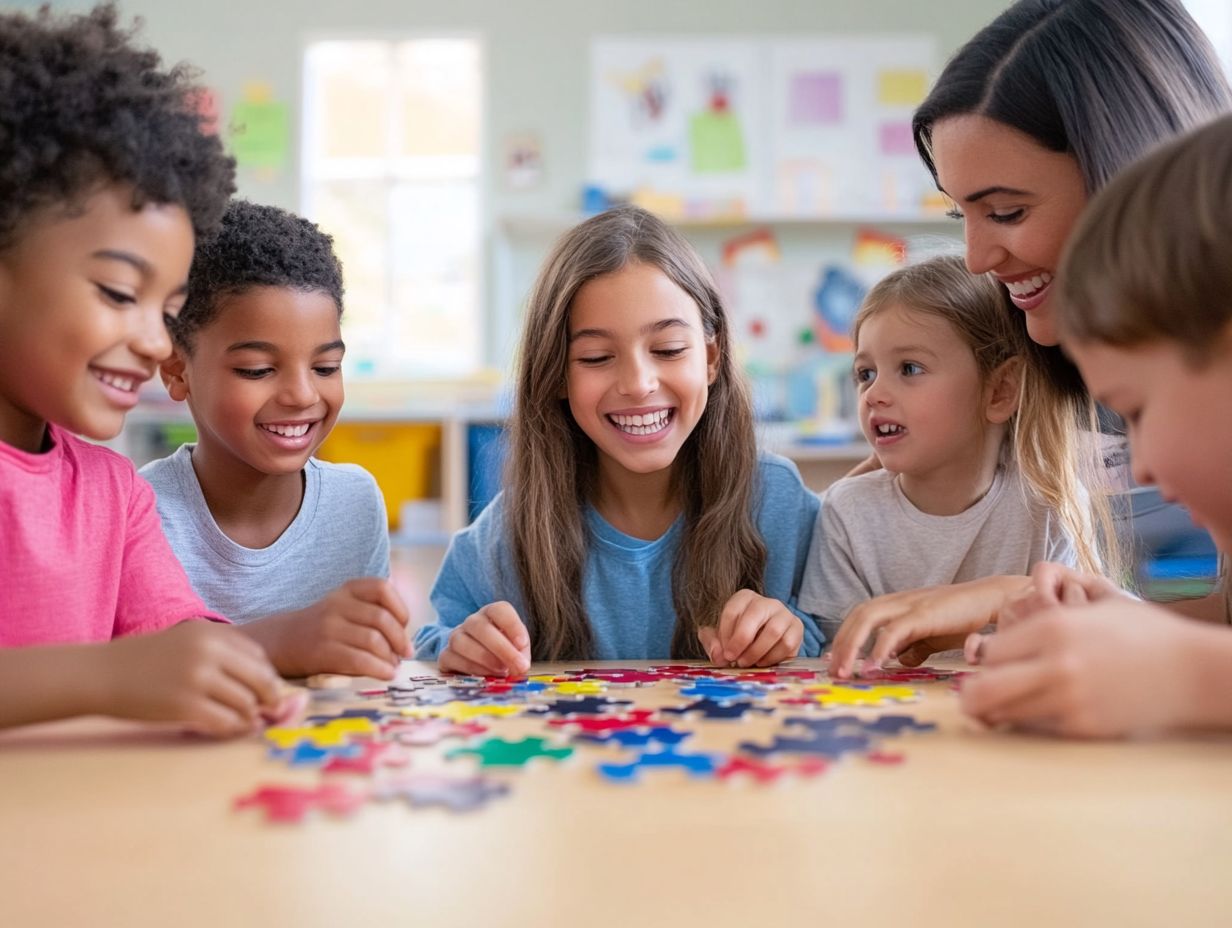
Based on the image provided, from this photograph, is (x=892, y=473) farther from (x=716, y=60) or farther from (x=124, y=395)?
(x=716, y=60)

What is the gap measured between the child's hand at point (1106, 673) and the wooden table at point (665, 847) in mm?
21

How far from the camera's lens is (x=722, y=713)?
3.18 ft

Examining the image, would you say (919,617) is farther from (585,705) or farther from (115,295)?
(115,295)

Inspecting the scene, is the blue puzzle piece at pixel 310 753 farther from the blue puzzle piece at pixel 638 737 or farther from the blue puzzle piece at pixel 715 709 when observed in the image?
the blue puzzle piece at pixel 715 709

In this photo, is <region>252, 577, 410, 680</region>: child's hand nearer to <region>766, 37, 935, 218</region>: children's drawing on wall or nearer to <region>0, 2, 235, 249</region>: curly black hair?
<region>0, 2, 235, 249</region>: curly black hair

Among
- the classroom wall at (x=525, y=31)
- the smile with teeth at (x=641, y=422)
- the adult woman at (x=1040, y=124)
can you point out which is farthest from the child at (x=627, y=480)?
the classroom wall at (x=525, y=31)

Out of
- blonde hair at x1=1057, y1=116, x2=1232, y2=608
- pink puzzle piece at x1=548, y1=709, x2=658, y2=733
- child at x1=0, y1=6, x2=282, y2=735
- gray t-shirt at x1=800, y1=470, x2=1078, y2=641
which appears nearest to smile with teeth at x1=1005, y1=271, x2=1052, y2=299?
gray t-shirt at x1=800, y1=470, x2=1078, y2=641

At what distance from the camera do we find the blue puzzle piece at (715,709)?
965mm

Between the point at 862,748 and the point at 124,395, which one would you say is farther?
the point at 124,395

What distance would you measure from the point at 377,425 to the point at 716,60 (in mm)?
2663

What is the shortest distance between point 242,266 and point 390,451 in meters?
2.94

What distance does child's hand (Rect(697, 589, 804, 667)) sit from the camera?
1330 millimetres

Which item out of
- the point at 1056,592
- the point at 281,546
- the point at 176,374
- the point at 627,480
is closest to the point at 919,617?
Answer: the point at 1056,592

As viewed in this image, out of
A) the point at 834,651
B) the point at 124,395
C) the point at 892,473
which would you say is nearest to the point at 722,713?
the point at 834,651
